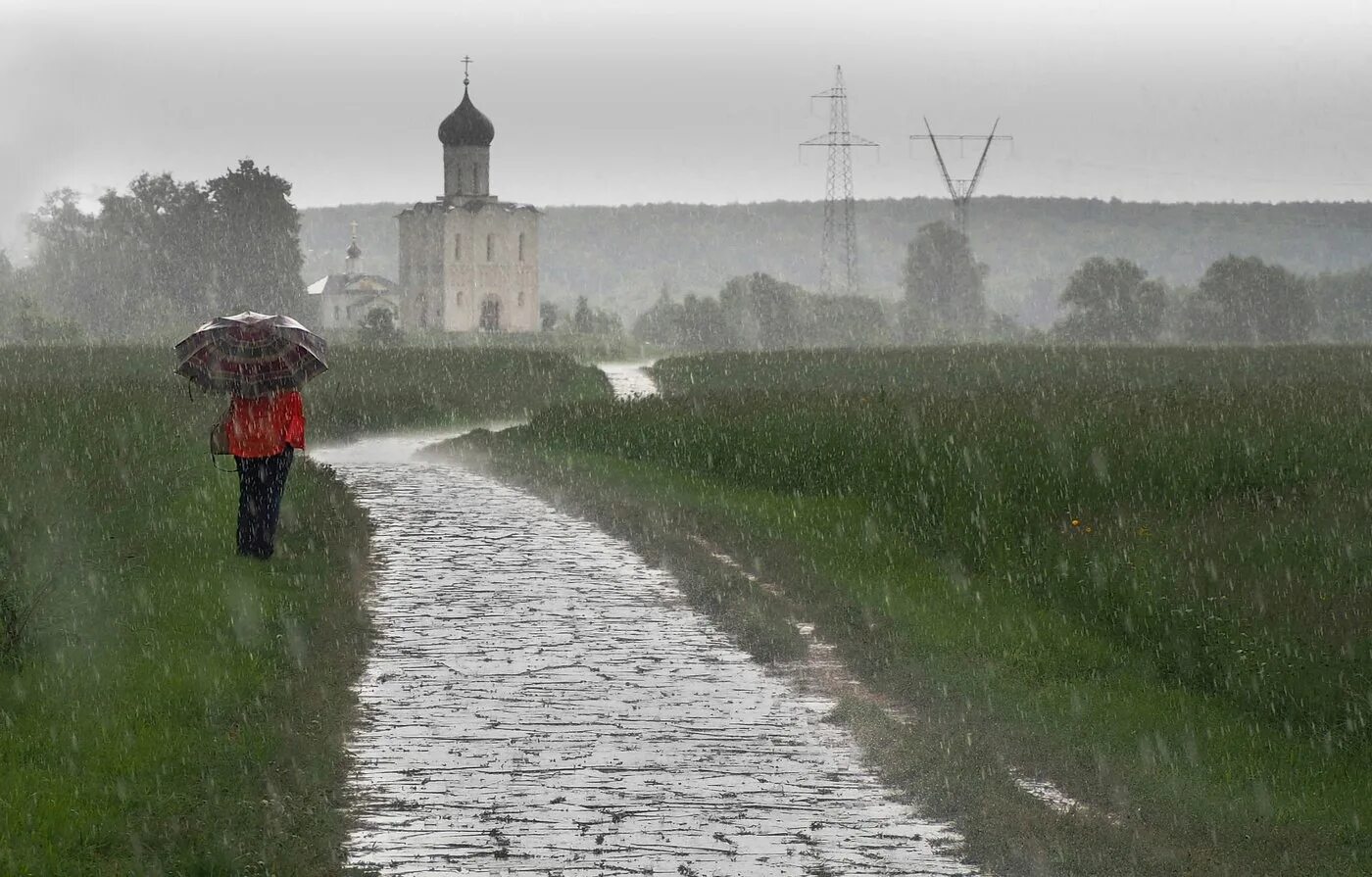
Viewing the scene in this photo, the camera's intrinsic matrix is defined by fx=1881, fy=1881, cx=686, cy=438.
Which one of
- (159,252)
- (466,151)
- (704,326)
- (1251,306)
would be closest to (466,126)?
(466,151)

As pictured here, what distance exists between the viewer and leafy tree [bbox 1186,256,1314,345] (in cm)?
14038

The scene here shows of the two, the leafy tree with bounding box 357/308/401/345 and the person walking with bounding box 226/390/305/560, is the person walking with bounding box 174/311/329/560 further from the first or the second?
the leafy tree with bounding box 357/308/401/345

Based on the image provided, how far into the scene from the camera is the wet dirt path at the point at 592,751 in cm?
788

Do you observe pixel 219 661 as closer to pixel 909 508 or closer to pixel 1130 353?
pixel 909 508

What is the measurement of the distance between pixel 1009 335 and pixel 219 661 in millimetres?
154761

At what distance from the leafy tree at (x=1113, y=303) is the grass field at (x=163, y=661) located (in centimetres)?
12293

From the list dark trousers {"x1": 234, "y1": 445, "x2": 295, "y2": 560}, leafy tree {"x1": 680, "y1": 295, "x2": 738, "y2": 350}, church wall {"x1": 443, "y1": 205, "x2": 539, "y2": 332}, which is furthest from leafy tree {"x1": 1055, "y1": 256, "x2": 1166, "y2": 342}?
dark trousers {"x1": 234, "y1": 445, "x2": 295, "y2": 560}

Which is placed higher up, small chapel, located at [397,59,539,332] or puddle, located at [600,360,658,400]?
small chapel, located at [397,59,539,332]

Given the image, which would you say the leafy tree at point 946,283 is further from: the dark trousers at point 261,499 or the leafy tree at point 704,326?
the dark trousers at point 261,499

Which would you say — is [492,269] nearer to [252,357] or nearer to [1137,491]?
[1137,491]

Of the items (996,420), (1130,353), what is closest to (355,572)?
(996,420)

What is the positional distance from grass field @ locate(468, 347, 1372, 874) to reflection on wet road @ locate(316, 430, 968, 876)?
57cm

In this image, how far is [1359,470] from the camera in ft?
62.9

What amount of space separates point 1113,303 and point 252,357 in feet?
440
